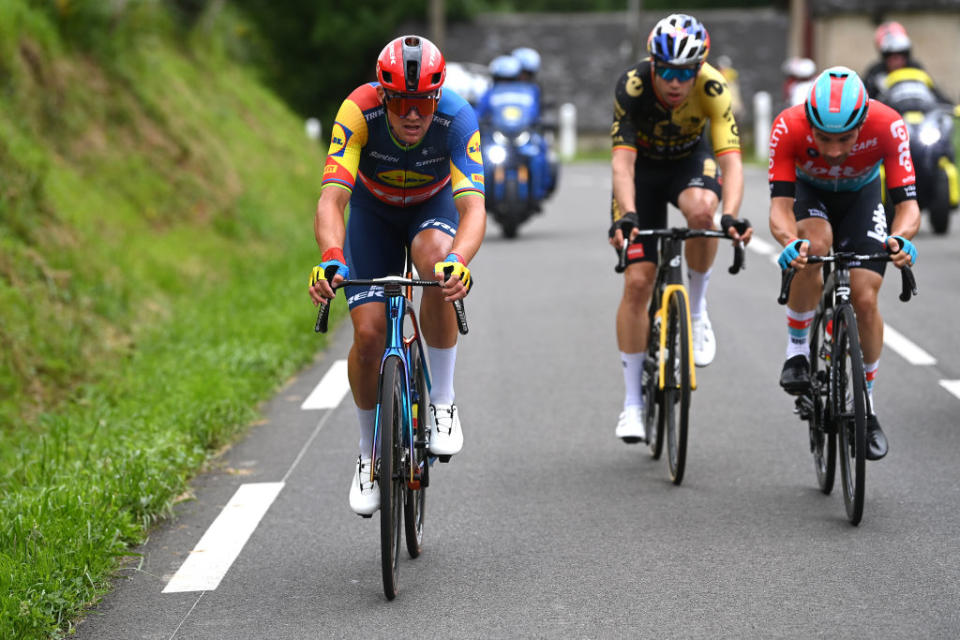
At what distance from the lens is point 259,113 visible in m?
22.3

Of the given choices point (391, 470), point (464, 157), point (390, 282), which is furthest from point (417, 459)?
point (464, 157)

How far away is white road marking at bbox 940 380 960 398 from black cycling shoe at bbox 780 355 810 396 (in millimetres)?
2005

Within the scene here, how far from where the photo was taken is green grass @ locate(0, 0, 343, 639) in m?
6.22

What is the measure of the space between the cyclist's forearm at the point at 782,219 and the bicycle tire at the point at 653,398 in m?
0.92

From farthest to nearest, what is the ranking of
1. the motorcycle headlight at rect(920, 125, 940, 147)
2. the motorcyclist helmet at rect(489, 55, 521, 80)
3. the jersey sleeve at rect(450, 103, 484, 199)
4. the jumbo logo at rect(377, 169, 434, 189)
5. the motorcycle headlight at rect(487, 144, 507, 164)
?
the motorcyclist helmet at rect(489, 55, 521, 80) < the motorcycle headlight at rect(487, 144, 507, 164) < the motorcycle headlight at rect(920, 125, 940, 147) < the jumbo logo at rect(377, 169, 434, 189) < the jersey sleeve at rect(450, 103, 484, 199)

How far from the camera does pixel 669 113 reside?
23.6 feet

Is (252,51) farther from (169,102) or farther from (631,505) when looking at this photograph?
(631,505)

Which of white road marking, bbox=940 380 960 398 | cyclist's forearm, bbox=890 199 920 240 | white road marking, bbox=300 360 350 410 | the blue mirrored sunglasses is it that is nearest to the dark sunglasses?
the blue mirrored sunglasses

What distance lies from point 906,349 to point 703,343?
2818 mm

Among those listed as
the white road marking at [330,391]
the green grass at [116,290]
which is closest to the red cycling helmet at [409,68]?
the green grass at [116,290]

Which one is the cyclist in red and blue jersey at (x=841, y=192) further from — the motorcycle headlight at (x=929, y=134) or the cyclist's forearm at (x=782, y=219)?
the motorcycle headlight at (x=929, y=134)

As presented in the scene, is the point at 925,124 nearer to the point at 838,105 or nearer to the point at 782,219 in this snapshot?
the point at 782,219

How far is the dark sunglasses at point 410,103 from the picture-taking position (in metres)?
5.52

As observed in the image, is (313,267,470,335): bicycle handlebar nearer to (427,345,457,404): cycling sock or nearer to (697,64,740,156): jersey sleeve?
(427,345,457,404): cycling sock
